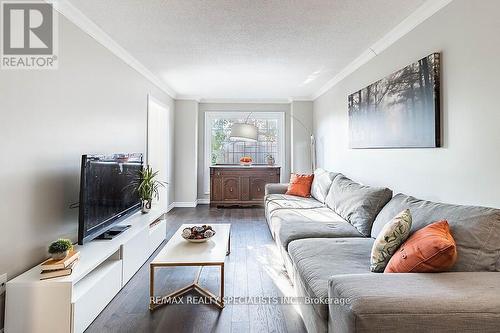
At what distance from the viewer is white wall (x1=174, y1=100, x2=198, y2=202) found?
6.29 meters

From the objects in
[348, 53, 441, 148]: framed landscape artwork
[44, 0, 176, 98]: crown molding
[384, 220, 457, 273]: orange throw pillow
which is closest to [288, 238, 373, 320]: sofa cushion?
[384, 220, 457, 273]: orange throw pillow

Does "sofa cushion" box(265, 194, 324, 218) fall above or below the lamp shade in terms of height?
below

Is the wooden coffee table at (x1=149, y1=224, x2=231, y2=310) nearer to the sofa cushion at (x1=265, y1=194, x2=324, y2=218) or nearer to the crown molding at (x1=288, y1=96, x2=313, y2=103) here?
the sofa cushion at (x1=265, y1=194, x2=324, y2=218)

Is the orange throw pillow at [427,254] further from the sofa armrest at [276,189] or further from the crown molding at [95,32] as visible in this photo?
the sofa armrest at [276,189]

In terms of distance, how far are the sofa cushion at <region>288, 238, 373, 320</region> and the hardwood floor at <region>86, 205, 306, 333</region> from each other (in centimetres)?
39

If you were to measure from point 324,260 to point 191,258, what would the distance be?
3.22 feet

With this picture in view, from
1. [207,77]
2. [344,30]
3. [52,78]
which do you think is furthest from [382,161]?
[52,78]

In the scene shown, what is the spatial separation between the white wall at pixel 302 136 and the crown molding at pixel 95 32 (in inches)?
130

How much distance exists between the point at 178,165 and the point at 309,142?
2950mm

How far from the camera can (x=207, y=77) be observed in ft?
15.3

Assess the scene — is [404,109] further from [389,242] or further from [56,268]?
[56,268]

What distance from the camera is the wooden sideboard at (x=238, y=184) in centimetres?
623

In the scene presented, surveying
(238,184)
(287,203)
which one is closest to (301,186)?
(287,203)

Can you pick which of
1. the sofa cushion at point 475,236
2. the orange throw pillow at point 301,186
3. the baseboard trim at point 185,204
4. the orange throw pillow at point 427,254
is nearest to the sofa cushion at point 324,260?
the orange throw pillow at point 427,254
